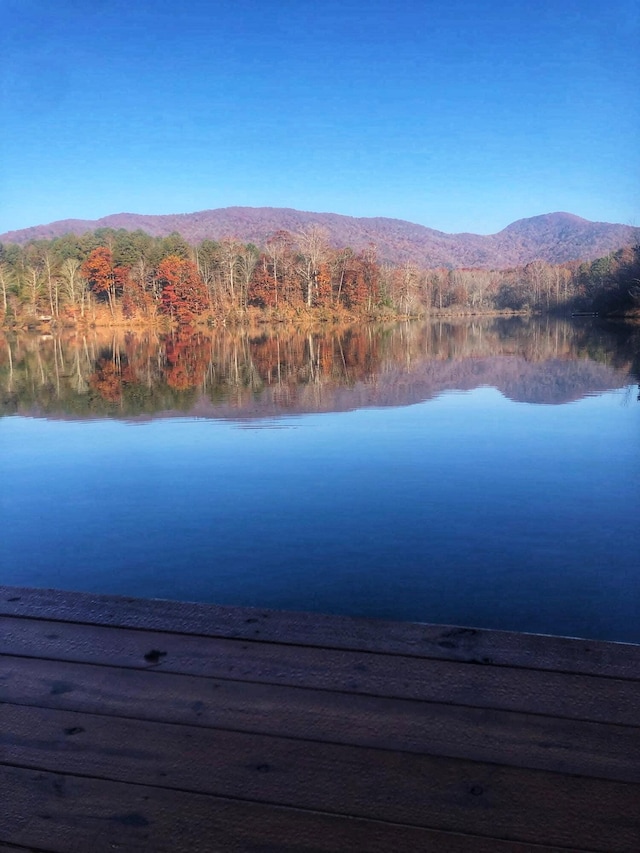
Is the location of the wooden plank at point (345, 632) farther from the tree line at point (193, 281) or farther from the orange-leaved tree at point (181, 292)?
the orange-leaved tree at point (181, 292)

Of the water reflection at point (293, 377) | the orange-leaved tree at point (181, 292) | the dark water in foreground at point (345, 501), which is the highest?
the orange-leaved tree at point (181, 292)

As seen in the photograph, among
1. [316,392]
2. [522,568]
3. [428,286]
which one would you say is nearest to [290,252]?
[428,286]

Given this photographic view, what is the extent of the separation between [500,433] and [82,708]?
509cm

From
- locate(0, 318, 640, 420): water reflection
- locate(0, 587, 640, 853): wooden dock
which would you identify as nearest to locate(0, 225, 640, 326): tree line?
locate(0, 318, 640, 420): water reflection

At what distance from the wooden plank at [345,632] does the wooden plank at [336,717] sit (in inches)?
8.3

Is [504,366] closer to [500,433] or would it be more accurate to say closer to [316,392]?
[316,392]

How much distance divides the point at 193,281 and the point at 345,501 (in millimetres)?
40340

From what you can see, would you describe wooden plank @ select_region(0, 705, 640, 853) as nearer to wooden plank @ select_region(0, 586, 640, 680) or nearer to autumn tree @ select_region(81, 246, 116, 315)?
wooden plank @ select_region(0, 586, 640, 680)

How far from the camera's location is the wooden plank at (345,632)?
164 cm

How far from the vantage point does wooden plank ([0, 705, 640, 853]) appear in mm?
1131

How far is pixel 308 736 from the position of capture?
4.47 feet

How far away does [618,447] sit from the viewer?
547cm

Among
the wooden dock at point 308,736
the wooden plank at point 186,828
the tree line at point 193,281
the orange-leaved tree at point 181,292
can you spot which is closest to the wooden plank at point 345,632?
the wooden dock at point 308,736

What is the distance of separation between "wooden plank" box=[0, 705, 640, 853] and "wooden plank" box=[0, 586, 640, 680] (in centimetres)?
39
